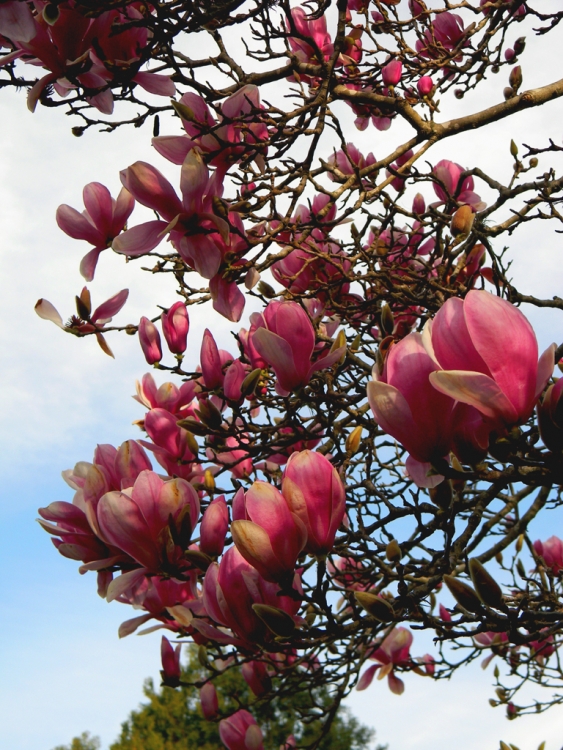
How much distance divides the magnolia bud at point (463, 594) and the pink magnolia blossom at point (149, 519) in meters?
0.59

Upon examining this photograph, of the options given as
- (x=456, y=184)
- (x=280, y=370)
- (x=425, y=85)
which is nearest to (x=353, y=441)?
(x=280, y=370)

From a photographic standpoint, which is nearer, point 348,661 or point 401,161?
point 348,661

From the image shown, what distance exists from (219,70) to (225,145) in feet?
1.76

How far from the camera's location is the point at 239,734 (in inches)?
93.5

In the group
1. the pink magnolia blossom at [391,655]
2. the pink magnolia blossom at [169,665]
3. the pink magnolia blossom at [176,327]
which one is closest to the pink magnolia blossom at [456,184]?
the pink magnolia blossom at [176,327]

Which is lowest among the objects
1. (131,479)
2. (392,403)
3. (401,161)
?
(392,403)

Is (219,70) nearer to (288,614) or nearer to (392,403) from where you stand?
(392,403)

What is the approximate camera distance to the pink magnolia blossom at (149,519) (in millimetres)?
1469

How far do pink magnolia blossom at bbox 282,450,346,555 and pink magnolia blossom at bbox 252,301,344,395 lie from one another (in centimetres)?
43

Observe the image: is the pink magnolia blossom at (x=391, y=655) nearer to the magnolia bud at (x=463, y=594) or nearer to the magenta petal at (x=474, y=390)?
the magnolia bud at (x=463, y=594)

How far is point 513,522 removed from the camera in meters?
3.08

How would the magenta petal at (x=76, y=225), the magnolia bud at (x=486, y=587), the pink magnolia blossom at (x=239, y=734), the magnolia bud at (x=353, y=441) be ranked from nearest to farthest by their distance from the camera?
the magnolia bud at (x=486, y=587), the magnolia bud at (x=353, y=441), the magenta petal at (x=76, y=225), the pink magnolia blossom at (x=239, y=734)

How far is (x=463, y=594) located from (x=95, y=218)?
1.42 meters

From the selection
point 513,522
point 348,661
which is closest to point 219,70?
point 348,661
